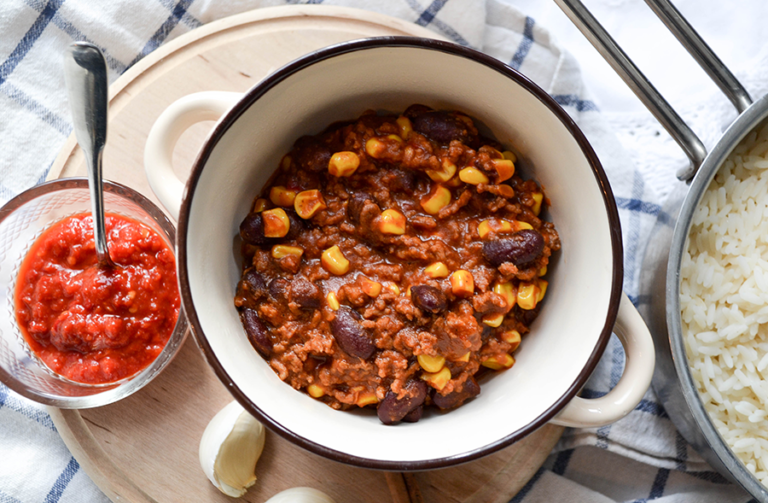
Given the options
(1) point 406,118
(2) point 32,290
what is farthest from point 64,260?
(1) point 406,118

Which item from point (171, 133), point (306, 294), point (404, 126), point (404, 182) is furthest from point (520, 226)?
point (171, 133)

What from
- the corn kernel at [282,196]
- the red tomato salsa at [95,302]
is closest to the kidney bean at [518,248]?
the corn kernel at [282,196]

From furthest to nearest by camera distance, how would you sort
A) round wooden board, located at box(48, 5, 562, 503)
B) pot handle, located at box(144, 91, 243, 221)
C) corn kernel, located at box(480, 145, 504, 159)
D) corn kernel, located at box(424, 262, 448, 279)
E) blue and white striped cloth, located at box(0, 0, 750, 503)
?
blue and white striped cloth, located at box(0, 0, 750, 503) < round wooden board, located at box(48, 5, 562, 503) < corn kernel, located at box(480, 145, 504, 159) < corn kernel, located at box(424, 262, 448, 279) < pot handle, located at box(144, 91, 243, 221)

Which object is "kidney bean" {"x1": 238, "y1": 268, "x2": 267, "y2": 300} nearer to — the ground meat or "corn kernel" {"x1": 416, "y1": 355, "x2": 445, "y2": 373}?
the ground meat

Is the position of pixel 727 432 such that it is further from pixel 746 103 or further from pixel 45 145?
pixel 45 145

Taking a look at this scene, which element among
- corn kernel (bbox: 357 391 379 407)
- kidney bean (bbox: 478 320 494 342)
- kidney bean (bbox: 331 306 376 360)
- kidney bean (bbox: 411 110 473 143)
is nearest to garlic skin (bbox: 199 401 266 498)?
corn kernel (bbox: 357 391 379 407)

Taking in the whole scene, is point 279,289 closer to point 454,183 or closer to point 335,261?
point 335,261

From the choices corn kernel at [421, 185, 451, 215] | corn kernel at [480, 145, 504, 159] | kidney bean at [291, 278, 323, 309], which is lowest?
kidney bean at [291, 278, 323, 309]

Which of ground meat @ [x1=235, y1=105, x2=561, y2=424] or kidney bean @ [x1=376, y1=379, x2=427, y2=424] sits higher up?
ground meat @ [x1=235, y1=105, x2=561, y2=424]
